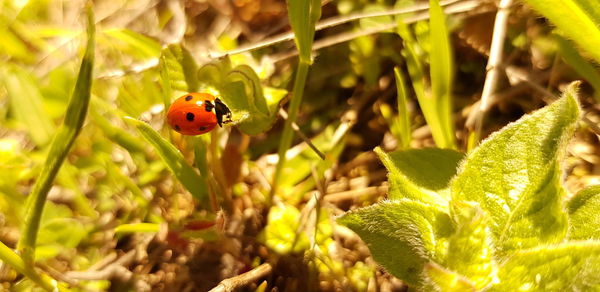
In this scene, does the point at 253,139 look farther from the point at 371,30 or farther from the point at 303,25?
the point at 303,25

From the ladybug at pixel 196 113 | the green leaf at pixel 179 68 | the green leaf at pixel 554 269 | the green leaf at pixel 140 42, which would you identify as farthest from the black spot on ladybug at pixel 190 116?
the green leaf at pixel 554 269

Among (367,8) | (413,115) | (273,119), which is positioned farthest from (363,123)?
(273,119)

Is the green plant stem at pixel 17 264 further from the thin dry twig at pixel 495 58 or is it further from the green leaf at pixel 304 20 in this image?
the thin dry twig at pixel 495 58

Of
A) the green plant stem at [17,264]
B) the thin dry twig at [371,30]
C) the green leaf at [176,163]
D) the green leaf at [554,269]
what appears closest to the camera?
the green leaf at [554,269]

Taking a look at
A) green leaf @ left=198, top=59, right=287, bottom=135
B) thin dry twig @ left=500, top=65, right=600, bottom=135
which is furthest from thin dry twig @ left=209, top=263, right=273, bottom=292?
thin dry twig @ left=500, top=65, right=600, bottom=135

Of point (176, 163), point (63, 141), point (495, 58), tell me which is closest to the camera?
point (63, 141)

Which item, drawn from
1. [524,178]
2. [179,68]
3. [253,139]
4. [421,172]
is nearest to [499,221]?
[524,178]

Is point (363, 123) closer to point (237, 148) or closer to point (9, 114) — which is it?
point (237, 148)
